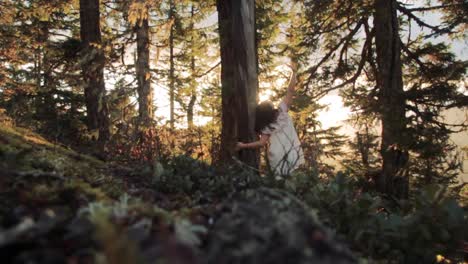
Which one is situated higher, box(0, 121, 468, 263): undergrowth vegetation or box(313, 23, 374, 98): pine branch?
box(313, 23, 374, 98): pine branch

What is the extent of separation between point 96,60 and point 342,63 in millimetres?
6835

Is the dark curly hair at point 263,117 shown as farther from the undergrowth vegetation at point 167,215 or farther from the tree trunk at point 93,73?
the tree trunk at point 93,73

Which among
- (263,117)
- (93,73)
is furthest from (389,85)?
(93,73)

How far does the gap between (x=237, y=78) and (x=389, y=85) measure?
5114 millimetres

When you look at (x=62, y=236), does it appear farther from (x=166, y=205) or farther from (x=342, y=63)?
(x=342, y=63)

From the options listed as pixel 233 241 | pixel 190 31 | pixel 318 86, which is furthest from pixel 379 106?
pixel 233 241

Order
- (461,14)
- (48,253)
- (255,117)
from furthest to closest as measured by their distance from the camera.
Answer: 1. (461,14)
2. (255,117)
3. (48,253)

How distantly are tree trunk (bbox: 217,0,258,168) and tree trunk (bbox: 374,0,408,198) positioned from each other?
11.0ft

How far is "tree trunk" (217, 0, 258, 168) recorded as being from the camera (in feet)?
16.0

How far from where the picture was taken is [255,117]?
496 centimetres

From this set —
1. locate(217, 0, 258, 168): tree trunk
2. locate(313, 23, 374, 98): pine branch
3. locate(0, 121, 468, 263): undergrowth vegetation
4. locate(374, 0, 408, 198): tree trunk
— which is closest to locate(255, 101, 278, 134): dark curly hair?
locate(217, 0, 258, 168): tree trunk

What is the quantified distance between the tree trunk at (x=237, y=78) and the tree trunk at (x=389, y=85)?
336 centimetres

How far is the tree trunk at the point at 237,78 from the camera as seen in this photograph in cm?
489

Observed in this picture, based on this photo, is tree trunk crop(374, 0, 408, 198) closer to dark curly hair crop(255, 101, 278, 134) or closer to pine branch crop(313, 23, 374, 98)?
pine branch crop(313, 23, 374, 98)
